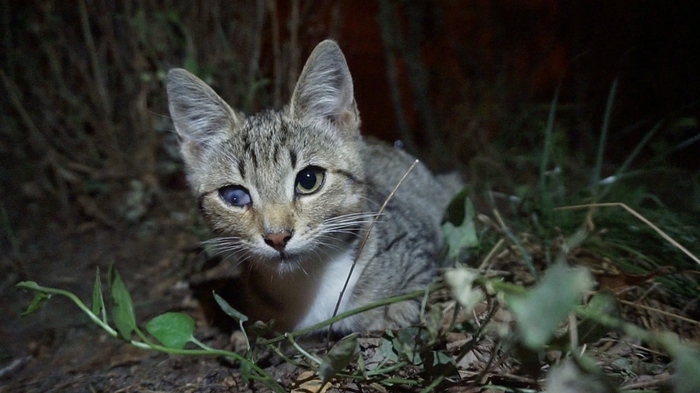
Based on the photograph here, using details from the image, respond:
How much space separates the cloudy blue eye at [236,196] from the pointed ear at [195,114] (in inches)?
12.3

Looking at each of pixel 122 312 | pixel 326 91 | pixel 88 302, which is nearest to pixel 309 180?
pixel 326 91

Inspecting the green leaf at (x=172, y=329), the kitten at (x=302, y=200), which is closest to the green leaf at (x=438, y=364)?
the kitten at (x=302, y=200)

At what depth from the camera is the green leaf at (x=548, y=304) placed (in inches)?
40.7

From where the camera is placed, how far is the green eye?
2209mm

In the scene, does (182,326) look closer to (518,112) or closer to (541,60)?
(518,112)

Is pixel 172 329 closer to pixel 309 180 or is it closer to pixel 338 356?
pixel 338 356

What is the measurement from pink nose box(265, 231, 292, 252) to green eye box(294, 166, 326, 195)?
283 millimetres

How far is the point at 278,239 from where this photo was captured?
1.95m

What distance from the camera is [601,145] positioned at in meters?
2.88

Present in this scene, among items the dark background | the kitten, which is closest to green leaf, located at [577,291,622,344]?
the kitten

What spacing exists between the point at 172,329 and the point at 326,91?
127 centimetres

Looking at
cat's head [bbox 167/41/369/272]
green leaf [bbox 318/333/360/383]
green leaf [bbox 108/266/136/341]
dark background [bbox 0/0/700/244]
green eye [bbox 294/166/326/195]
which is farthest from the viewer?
dark background [bbox 0/0/700/244]

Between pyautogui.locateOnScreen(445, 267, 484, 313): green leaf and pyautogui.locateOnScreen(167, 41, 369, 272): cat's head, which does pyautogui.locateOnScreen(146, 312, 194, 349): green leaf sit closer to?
pyautogui.locateOnScreen(167, 41, 369, 272): cat's head

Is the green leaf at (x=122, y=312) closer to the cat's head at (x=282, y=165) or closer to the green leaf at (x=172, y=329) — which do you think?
the green leaf at (x=172, y=329)
